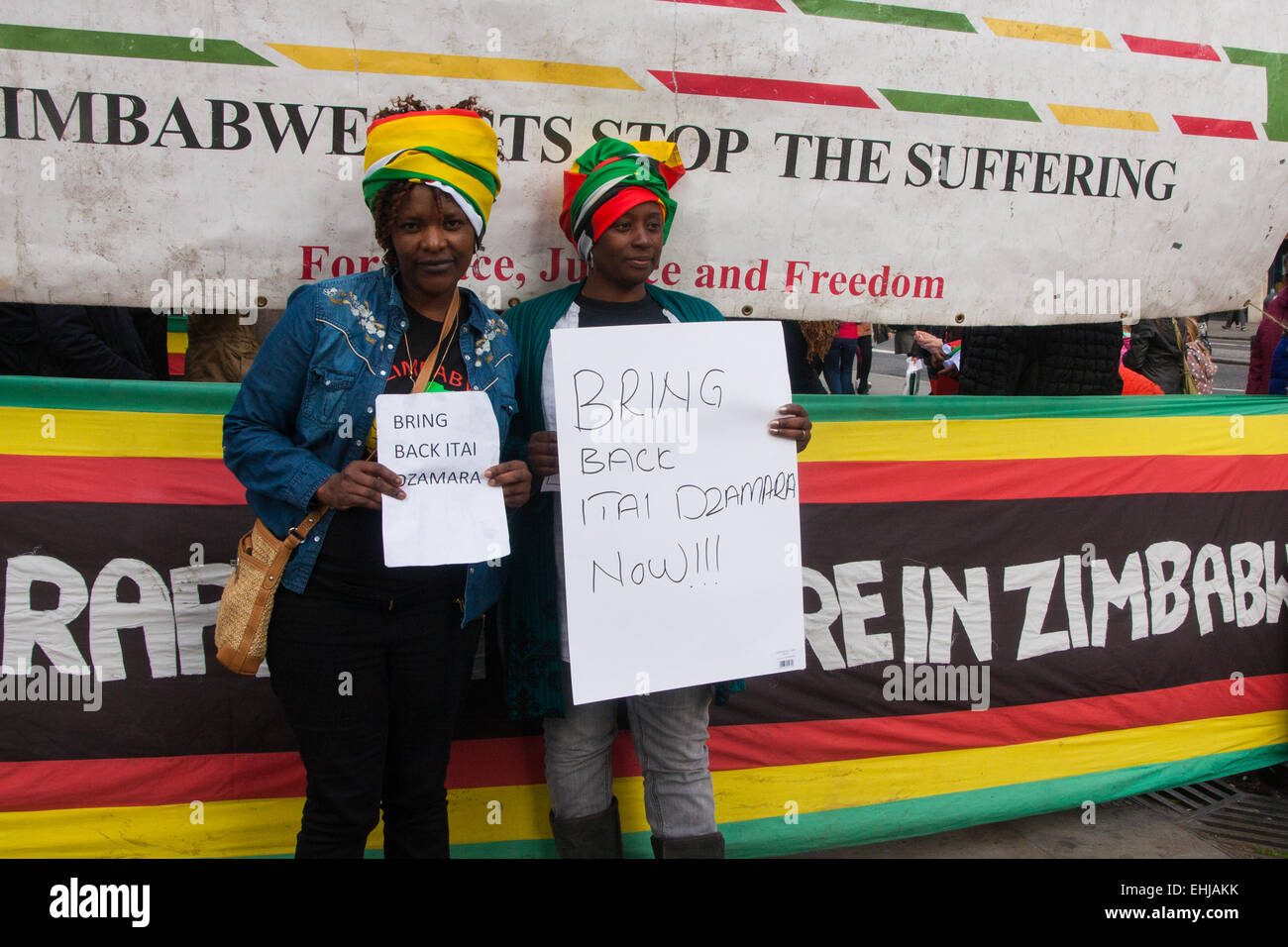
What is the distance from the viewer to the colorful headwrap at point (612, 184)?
250 centimetres

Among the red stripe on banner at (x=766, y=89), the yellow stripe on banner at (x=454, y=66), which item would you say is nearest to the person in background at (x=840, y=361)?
the red stripe on banner at (x=766, y=89)

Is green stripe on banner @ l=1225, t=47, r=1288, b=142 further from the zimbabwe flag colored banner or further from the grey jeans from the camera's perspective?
the grey jeans

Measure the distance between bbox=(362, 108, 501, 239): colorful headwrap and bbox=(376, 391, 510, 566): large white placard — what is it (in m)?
0.43

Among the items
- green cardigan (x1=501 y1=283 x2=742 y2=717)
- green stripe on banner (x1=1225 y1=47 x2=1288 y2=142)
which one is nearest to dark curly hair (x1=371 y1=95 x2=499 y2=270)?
green cardigan (x1=501 y1=283 x2=742 y2=717)

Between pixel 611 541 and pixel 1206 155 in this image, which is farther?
pixel 1206 155

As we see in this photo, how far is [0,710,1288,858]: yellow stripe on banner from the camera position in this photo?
9.21 ft

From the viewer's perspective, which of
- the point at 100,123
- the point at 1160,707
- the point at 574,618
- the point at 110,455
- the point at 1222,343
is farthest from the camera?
the point at 1222,343

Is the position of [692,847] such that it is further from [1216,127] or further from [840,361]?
[840,361]

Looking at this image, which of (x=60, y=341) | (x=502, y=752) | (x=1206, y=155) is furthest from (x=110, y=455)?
(x=1206, y=155)

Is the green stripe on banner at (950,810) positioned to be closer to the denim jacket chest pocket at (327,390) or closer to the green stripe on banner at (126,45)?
the denim jacket chest pocket at (327,390)

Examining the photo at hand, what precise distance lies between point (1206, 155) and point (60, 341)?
3.67m

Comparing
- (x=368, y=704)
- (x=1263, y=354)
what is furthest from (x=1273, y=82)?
(x=1263, y=354)
